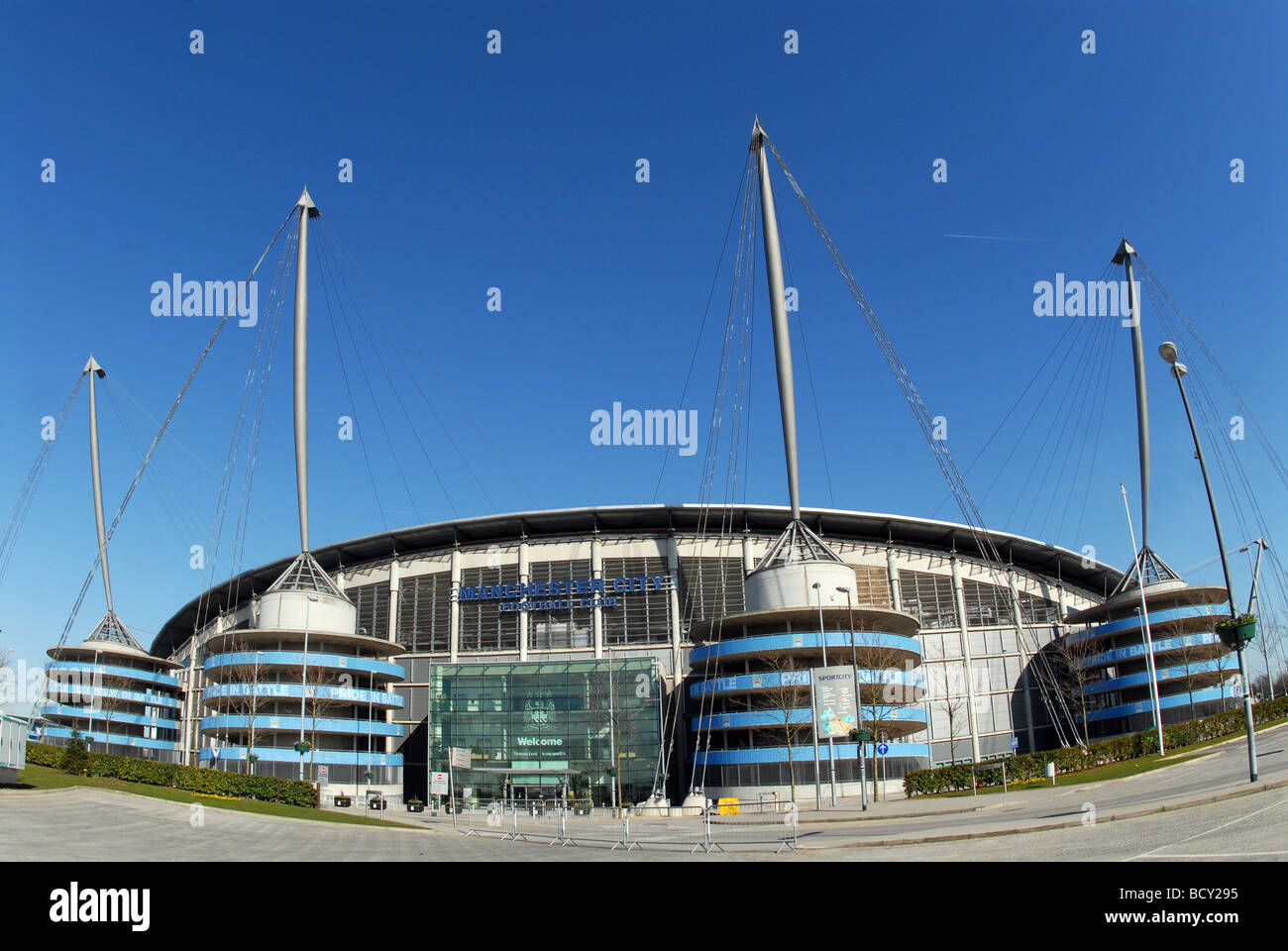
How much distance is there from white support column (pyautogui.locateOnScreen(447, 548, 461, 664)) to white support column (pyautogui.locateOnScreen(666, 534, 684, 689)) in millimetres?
21055

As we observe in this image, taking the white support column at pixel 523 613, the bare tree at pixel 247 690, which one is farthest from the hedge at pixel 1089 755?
the bare tree at pixel 247 690

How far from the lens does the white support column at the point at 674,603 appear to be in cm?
8256

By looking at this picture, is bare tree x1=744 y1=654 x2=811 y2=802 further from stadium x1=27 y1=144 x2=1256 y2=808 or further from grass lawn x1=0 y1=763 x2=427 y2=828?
grass lawn x1=0 y1=763 x2=427 y2=828

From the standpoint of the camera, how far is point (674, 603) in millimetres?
85000

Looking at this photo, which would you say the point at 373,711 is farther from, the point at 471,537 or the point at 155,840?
the point at 155,840

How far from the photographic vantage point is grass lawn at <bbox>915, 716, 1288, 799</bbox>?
37938mm

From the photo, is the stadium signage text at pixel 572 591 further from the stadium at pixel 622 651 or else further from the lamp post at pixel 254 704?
the lamp post at pixel 254 704

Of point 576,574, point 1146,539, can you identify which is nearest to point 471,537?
point 576,574

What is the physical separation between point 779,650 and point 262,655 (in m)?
44.5

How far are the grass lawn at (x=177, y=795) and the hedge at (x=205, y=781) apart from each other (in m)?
0.87

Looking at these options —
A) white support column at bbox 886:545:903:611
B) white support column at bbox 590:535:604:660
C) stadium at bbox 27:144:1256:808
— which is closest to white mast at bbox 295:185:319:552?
stadium at bbox 27:144:1256:808

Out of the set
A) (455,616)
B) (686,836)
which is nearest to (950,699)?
(455,616)

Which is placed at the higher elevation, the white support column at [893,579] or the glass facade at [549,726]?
the white support column at [893,579]

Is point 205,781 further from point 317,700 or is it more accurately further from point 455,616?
point 455,616
